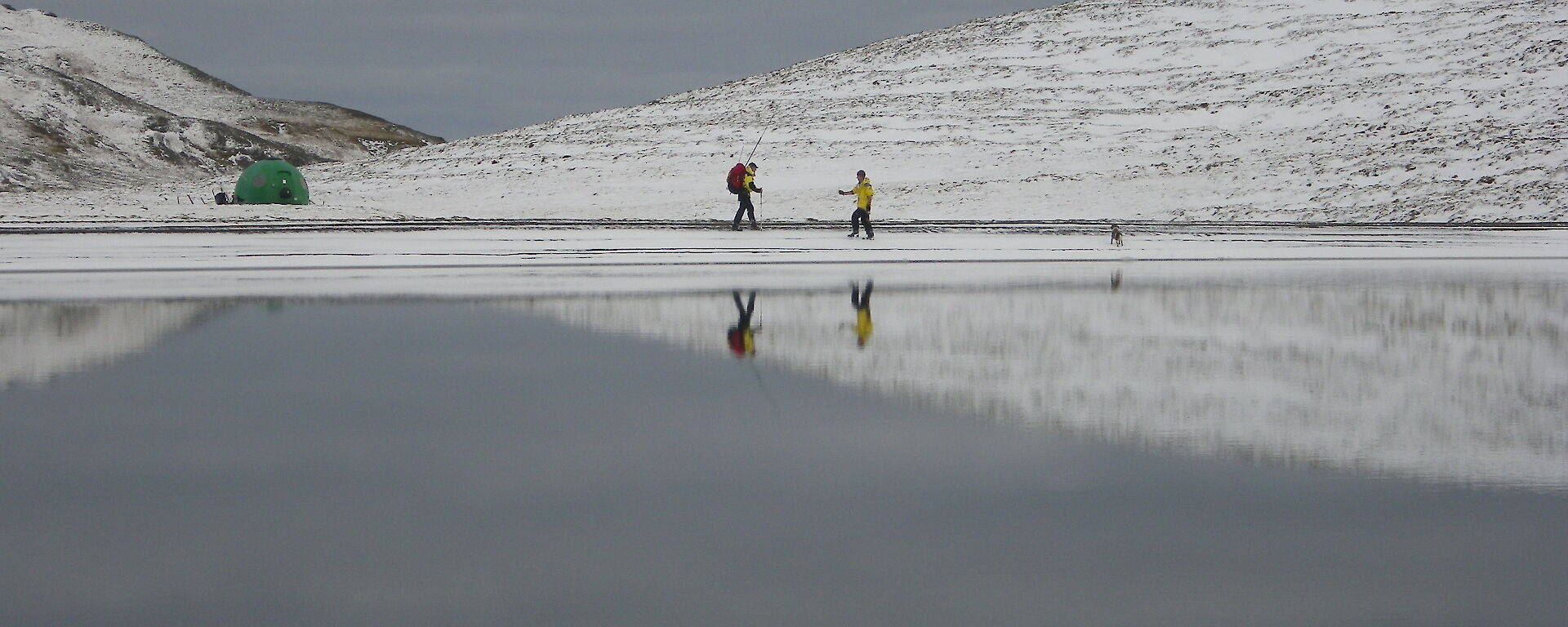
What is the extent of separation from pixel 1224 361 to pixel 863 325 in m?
3.20

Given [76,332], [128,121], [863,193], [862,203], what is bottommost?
[76,332]

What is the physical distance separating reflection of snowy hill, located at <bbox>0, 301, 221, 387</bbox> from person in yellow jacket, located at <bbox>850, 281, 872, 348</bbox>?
15.0 feet

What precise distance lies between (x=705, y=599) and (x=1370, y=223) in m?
36.1

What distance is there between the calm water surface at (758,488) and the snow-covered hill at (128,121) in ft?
240

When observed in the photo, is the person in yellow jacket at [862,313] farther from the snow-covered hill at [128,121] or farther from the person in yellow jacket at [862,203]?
the snow-covered hill at [128,121]

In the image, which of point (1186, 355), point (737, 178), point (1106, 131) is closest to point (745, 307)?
point (1186, 355)

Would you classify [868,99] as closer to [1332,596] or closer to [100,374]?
[100,374]

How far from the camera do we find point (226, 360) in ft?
33.1

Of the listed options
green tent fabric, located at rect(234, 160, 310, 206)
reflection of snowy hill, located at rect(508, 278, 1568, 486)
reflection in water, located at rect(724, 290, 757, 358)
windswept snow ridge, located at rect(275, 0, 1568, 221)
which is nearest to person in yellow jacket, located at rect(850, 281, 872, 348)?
reflection of snowy hill, located at rect(508, 278, 1568, 486)

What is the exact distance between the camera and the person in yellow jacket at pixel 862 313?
11414 millimetres

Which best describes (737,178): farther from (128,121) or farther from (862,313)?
(128,121)

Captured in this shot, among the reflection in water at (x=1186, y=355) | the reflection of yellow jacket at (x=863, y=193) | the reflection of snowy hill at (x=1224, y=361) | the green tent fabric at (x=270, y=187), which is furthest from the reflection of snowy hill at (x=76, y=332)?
the green tent fabric at (x=270, y=187)

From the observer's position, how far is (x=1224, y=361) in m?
9.90

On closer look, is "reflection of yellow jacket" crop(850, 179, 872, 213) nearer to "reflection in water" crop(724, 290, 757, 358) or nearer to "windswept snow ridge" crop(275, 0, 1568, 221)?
"reflection in water" crop(724, 290, 757, 358)
